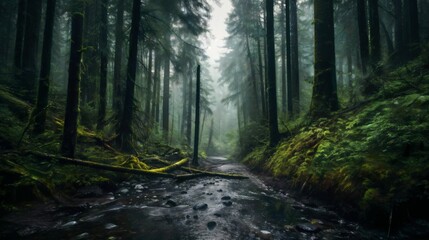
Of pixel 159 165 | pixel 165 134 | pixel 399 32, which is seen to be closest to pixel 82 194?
pixel 159 165

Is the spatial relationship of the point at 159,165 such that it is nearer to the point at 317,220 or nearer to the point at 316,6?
the point at 317,220

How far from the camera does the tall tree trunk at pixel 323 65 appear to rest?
364 inches

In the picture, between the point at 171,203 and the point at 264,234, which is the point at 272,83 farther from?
the point at 264,234

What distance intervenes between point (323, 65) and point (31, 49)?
13.5 metres

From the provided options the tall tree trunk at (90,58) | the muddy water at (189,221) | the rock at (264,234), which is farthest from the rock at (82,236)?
the tall tree trunk at (90,58)

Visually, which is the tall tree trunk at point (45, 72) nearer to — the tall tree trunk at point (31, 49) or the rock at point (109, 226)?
the tall tree trunk at point (31, 49)

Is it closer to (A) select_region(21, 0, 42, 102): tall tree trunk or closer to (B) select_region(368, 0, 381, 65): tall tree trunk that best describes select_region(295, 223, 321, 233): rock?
(B) select_region(368, 0, 381, 65): tall tree trunk

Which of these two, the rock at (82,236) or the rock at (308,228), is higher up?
the rock at (82,236)

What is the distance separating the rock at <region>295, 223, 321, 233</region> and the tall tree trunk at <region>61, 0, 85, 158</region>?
6.46 m

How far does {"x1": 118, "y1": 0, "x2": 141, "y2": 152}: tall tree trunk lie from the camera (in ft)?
35.1

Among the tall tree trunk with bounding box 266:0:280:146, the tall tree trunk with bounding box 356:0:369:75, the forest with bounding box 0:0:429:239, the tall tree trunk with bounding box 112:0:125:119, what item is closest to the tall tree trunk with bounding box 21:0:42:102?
the forest with bounding box 0:0:429:239

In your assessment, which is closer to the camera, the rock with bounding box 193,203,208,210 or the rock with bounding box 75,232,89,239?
the rock with bounding box 75,232,89,239

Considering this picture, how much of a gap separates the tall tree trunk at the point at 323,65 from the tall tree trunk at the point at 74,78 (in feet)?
28.1

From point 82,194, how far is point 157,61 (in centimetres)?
1610
